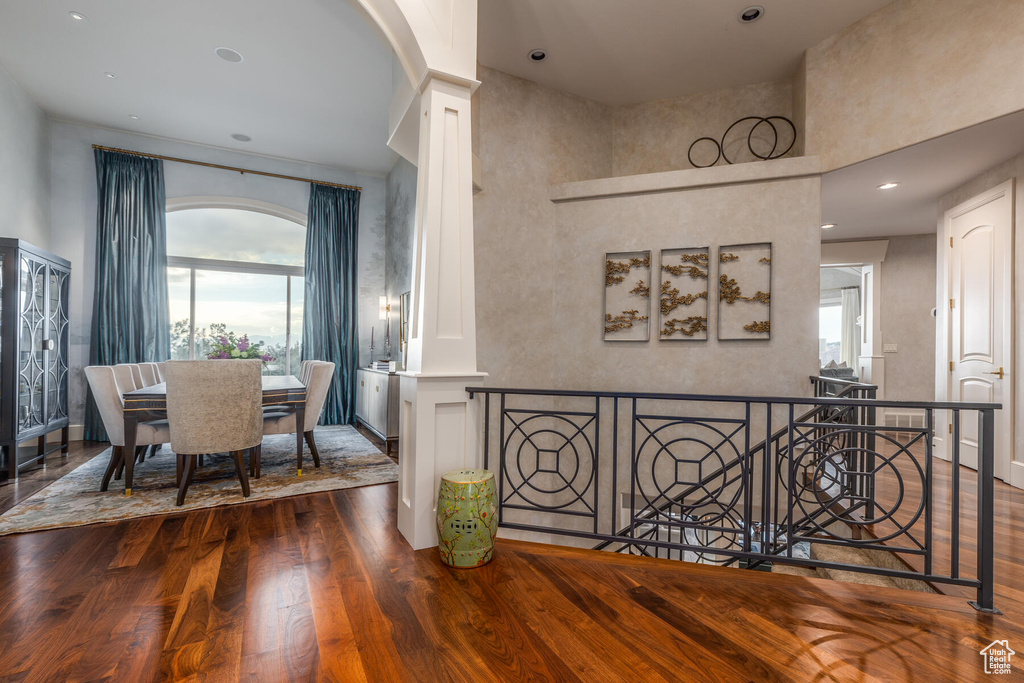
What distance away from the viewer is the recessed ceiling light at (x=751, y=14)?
345cm

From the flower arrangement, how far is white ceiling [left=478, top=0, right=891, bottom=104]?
436 centimetres

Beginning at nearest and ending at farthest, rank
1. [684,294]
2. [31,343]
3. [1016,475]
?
[1016,475], [31,343], [684,294]

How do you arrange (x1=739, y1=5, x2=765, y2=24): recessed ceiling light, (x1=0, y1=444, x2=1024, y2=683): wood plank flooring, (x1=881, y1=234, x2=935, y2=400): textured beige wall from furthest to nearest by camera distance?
(x1=881, y1=234, x2=935, y2=400): textured beige wall, (x1=739, y1=5, x2=765, y2=24): recessed ceiling light, (x1=0, y1=444, x2=1024, y2=683): wood plank flooring

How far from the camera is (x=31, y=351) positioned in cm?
399

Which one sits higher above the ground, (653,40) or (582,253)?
(653,40)

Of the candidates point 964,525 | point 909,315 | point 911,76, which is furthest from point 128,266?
point 909,315

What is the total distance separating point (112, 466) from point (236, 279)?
3358mm

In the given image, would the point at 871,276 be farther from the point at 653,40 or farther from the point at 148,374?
the point at 148,374

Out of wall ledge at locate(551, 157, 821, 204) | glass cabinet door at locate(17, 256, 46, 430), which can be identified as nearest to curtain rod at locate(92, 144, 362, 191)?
glass cabinet door at locate(17, 256, 46, 430)

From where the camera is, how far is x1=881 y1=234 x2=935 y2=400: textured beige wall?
620 cm

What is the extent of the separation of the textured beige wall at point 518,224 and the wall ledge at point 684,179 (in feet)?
0.78

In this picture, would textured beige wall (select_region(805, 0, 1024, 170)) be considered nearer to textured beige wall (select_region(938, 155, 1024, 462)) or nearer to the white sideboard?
textured beige wall (select_region(938, 155, 1024, 462))

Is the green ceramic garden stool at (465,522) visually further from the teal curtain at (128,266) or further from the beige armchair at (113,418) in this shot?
the teal curtain at (128,266)

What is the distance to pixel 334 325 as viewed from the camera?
6371 millimetres
